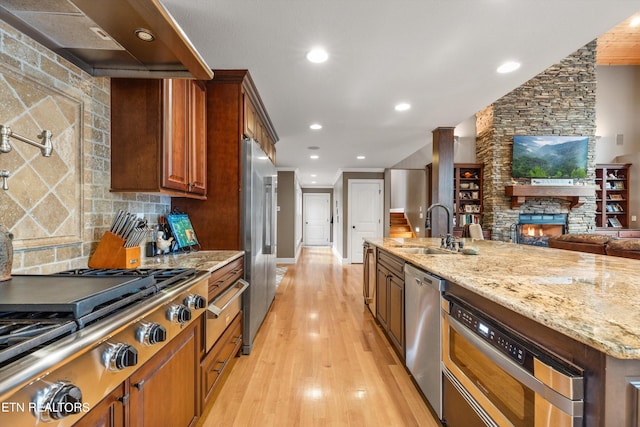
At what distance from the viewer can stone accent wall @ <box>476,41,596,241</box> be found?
6.86 meters

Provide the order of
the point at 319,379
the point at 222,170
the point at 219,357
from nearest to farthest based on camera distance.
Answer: the point at 219,357 → the point at 319,379 → the point at 222,170

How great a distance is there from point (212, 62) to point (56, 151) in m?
1.32

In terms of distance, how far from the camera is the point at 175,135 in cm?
191

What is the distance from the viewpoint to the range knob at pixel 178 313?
45.6 inches

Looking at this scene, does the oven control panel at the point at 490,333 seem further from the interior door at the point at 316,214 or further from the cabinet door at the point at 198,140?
the interior door at the point at 316,214

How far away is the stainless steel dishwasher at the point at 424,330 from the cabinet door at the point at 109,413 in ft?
4.57

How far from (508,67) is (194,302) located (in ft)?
9.38

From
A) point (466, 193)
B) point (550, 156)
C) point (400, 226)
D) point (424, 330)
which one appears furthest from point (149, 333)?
point (400, 226)

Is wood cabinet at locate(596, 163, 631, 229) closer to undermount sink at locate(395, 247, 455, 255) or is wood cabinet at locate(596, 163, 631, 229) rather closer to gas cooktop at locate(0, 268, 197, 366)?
undermount sink at locate(395, 247, 455, 255)

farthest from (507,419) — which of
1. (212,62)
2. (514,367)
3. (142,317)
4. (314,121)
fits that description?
(314,121)

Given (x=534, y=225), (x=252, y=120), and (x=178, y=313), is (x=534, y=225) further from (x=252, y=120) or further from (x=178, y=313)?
(x=178, y=313)

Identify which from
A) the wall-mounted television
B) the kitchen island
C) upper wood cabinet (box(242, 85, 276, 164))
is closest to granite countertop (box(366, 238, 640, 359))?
the kitchen island

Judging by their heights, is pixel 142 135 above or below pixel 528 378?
above

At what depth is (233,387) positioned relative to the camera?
1.96 metres
